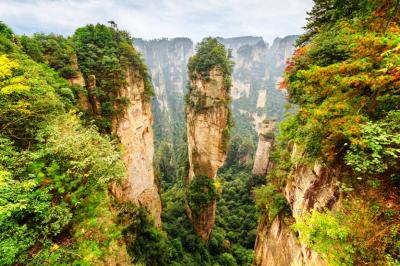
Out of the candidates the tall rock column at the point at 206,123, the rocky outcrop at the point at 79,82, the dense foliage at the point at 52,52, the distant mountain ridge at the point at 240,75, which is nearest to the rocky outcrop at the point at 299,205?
the tall rock column at the point at 206,123

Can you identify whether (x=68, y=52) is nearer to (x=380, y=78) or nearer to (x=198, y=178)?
(x=380, y=78)

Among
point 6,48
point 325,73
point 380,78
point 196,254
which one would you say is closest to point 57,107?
point 6,48

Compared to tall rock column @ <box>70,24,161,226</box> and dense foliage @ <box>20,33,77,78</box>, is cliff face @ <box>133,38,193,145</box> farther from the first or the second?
dense foliage @ <box>20,33,77,78</box>

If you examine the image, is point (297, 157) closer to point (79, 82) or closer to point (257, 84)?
point (79, 82)

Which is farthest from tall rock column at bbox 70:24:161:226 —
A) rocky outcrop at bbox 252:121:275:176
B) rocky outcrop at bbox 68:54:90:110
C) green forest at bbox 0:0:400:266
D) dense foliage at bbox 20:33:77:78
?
rocky outcrop at bbox 252:121:275:176

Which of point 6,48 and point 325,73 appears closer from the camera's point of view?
point 325,73

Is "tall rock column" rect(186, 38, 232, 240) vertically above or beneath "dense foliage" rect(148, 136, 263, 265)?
above
